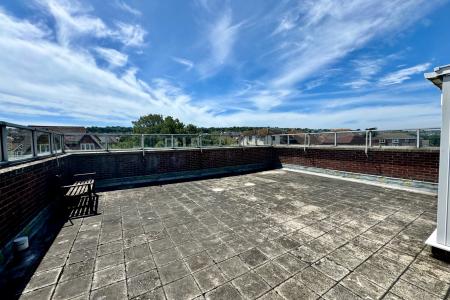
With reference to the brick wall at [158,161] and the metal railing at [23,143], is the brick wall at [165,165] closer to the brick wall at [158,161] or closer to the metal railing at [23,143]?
the brick wall at [158,161]

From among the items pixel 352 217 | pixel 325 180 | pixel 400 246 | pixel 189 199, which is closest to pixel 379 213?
pixel 352 217

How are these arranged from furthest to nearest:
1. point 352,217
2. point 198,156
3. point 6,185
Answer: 1. point 198,156
2. point 352,217
3. point 6,185

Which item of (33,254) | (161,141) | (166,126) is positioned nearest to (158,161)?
(161,141)

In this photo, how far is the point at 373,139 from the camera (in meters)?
6.36

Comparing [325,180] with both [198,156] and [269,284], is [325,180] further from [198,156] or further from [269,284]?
[269,284]

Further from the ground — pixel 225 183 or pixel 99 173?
pixel 99 173

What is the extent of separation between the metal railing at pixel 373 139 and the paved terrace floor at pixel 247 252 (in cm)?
183

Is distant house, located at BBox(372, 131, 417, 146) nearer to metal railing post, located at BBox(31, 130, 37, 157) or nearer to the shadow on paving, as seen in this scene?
the shadow on paving

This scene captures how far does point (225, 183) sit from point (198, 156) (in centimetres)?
190

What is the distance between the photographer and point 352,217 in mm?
3672

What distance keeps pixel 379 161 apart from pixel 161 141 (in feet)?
24.2

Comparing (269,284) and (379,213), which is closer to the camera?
(269,284)

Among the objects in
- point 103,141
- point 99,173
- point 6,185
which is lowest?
point 99,173

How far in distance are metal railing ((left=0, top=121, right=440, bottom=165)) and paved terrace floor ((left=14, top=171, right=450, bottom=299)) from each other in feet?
5.28
